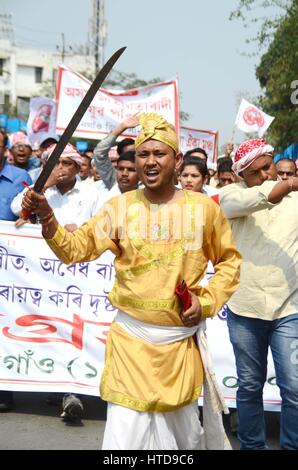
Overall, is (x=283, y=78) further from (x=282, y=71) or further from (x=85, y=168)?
(x=85, y=168)

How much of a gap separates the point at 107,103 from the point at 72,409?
16.1 ft

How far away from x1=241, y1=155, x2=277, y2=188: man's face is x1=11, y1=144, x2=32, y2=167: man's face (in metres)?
4.97

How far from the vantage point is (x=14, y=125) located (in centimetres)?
1994

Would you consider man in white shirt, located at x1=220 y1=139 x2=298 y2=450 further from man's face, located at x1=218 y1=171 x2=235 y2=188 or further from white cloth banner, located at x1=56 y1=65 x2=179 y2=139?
white cloth banner, located at x1=56 y1=65 x2=179 y2=139

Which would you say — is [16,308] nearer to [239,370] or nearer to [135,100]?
[239,370]

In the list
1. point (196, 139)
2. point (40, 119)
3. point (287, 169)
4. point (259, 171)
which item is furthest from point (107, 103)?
point (259, 171)

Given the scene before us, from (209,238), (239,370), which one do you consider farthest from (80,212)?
(209,238)

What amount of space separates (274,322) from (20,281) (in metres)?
2.31

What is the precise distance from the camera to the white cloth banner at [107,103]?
915cm

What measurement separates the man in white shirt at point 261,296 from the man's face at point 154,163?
78 centimetres

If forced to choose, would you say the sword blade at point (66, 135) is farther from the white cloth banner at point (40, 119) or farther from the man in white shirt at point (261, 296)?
the white cloth banner at point (40, 119)

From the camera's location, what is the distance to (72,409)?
17.1ft

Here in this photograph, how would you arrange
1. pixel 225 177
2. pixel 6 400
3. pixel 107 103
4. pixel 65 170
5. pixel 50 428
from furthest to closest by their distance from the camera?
pixel 107 103 → pixel 225 177 → pixel 65 170 → pixel 6 400 → pixel 50 428

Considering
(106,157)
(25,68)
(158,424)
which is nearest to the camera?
(158,424)
